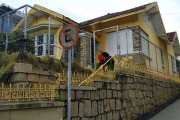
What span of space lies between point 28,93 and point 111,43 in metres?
9.47

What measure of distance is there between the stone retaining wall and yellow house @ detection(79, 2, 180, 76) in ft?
6.12

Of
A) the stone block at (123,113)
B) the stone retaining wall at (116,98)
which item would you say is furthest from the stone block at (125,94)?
the stone block at (123,113)

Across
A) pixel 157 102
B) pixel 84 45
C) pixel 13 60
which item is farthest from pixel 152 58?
pixel 13 60

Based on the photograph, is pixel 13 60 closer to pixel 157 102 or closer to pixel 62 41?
pixel 62 41

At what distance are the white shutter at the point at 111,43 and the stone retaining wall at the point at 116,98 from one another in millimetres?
3394

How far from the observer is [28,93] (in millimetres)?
4109

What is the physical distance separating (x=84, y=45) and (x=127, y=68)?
4.52 metres

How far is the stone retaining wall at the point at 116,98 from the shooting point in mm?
5262

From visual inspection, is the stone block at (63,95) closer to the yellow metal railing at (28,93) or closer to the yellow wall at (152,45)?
the yellow metal railing at (28,93)

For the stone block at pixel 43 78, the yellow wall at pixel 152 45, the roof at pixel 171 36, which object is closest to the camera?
the stone block at pixel 43 78

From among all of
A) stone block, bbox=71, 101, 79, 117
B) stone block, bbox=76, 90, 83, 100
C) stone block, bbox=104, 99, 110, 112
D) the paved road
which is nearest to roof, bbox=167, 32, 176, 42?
the paved road

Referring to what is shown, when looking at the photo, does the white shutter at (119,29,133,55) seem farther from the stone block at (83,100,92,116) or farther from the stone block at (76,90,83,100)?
the stone block at (76,90,83,100)

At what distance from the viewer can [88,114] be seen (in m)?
5.51

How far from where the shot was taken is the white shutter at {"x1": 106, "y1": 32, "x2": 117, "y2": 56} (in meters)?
12.9
